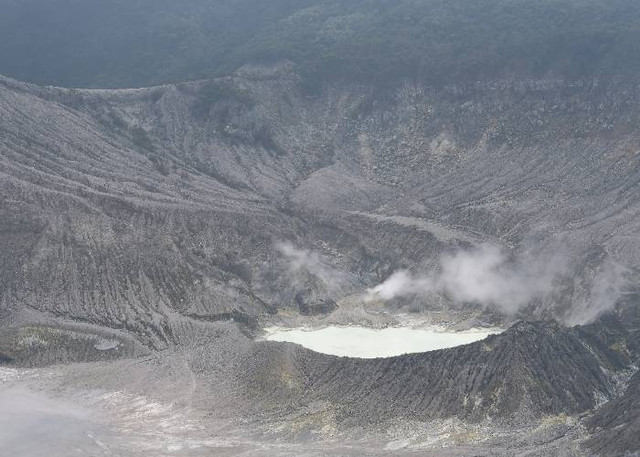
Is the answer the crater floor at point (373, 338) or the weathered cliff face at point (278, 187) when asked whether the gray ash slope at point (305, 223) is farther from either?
the crater floor at point (373, 338)

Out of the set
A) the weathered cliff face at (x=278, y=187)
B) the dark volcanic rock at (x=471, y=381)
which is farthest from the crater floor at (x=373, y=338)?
the dark volcanic rock at (x=471, y=381)

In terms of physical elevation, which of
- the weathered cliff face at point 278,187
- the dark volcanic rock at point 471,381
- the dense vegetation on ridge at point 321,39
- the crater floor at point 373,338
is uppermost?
the dense vegetation on ridge at point 321,39

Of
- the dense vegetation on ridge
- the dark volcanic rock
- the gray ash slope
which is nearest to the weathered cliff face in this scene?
the gray ash slope

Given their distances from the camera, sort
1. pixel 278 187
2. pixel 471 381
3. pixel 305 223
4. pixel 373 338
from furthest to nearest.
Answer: pixel 278 187, pixel 305 223, pixel 373 338, pixel 471 381

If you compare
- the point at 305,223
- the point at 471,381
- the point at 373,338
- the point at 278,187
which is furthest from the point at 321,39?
the point at 471,381

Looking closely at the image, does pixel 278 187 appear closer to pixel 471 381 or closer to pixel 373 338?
pixel 373 338

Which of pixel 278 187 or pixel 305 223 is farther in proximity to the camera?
pixel 278 187

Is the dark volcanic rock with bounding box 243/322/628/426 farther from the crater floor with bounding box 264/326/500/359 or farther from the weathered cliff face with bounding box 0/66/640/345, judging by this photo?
the weathered cliff face with bounding box 0/66/640/345
